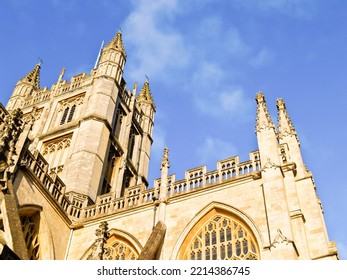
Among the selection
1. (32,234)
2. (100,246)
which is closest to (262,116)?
(100,246)

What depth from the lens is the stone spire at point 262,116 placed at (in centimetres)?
1617

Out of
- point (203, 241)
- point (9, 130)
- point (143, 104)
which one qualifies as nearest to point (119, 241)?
point (203, 241)

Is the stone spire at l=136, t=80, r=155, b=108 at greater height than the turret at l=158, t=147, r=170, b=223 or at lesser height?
greater

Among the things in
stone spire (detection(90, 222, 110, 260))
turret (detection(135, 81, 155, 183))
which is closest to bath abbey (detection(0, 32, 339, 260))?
stone spire (detection(90, 222, 110, 260))

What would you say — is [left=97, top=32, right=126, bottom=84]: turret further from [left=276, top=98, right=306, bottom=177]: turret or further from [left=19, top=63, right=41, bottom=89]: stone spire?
[left=276, top=98, right=306, bottom=177]: turret

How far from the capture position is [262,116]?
16672 mm

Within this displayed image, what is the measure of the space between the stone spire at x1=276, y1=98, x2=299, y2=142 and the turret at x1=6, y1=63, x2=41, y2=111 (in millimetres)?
19065

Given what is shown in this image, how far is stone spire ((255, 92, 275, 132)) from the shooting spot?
1617 cm

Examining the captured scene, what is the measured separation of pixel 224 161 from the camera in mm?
16500

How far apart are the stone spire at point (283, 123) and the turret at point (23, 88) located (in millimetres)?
19065

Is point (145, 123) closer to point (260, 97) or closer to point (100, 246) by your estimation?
point (260, 97)

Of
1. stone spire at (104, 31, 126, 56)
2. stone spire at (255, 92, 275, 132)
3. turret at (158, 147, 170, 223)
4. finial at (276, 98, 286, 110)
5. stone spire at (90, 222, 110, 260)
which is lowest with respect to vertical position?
stone spire at (90, 222, 110, 260)
